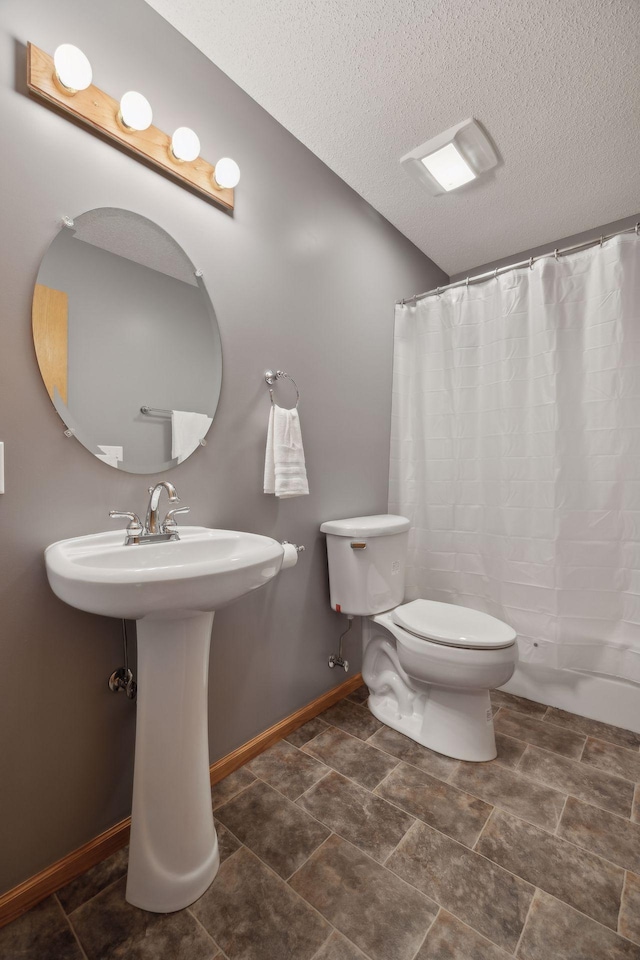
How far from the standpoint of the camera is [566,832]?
1.24 metres

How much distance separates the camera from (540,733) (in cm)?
174

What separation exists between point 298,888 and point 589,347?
6.81 ft

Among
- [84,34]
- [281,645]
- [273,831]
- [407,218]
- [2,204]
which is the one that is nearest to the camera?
[2,204]

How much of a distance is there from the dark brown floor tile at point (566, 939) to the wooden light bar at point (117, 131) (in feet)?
7.02

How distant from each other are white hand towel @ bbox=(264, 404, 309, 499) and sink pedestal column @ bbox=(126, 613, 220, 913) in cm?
60

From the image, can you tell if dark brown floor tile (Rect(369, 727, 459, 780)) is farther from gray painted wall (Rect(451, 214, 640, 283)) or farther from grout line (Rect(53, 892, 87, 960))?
gray painted wall (Rect(451, 214, 640, 283))

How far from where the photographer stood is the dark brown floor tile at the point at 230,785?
1375 mm

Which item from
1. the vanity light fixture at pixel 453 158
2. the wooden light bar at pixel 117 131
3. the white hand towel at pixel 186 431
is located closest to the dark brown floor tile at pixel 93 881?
the white hand towel at pixel 186 431

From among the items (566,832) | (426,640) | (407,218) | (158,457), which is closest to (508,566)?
(426,640)

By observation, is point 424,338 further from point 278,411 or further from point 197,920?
point 197,920

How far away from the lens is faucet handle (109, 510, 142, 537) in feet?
3.76

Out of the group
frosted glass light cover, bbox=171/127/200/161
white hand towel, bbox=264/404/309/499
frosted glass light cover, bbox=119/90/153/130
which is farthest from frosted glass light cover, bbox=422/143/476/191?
white hand towel, bbox=264/404/309/499

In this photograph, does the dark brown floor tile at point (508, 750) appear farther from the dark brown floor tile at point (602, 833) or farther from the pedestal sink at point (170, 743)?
the pedestal sink at point (170, 743)

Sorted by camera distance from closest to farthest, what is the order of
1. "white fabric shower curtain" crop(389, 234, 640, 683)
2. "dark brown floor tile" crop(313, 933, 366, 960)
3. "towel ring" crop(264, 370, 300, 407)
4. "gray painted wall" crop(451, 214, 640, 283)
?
"dark brown floor tile" crop(313, 933, 366, 960)
"towel ring" crop(264, 370, 300, 407)
"white fabric shower curtain" crop(389, 234, 640, 683)
"gray painted wall" crop(451, 214, 640, 283)
